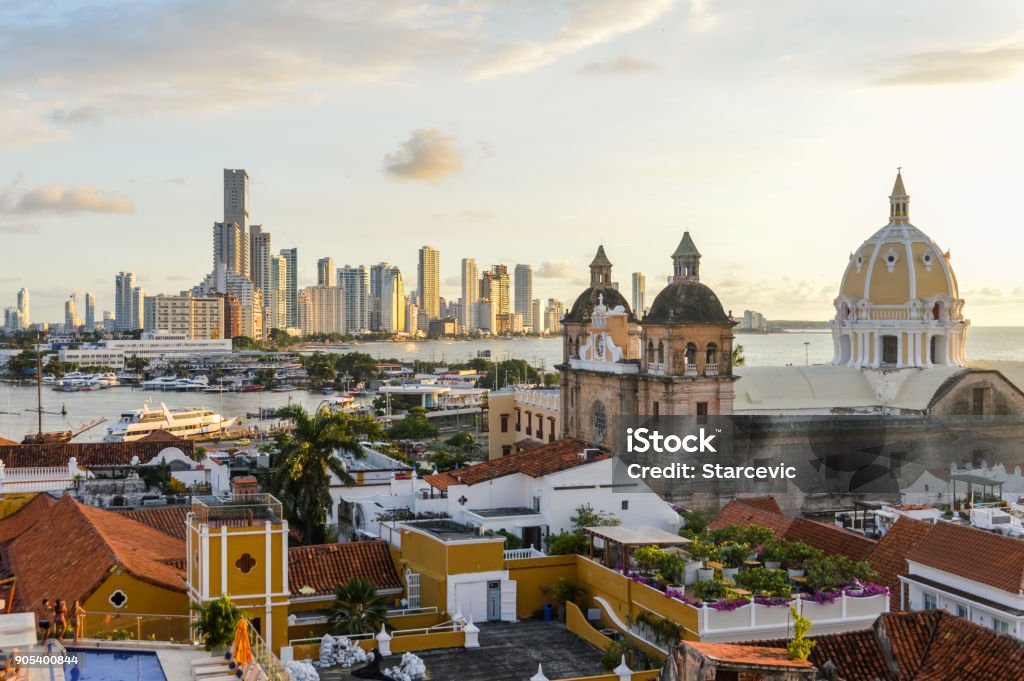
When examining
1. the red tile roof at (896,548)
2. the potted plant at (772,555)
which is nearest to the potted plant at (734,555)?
the potted plant at (772,555)

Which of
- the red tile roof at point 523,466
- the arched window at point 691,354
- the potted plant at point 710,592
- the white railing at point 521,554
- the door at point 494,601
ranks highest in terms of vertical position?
the arched window at point 691,354

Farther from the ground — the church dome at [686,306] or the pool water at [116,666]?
the church dome at [686,306]

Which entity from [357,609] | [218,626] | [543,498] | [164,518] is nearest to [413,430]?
[164,518]

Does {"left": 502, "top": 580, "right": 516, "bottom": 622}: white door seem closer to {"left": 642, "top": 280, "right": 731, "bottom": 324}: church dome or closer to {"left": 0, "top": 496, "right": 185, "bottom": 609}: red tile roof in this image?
{"left": 0, "top": 496, "right": 185, "bottom": 609}: red tile roof

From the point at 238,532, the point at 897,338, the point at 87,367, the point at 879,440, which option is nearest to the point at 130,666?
the point at 238,532

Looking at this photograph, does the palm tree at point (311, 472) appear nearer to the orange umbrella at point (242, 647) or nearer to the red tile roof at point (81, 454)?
the red tile roof at point (81, 454)

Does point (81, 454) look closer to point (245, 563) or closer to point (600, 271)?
point (245, 563)
